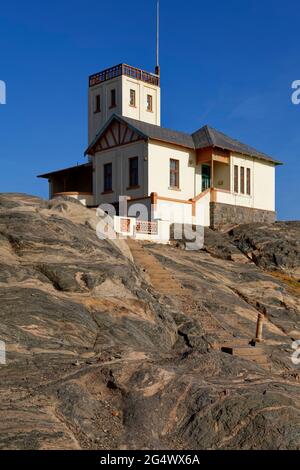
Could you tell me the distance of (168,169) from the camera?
3391cm

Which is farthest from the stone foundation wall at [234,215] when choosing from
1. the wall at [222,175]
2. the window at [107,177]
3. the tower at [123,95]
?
the tower at [123,95]

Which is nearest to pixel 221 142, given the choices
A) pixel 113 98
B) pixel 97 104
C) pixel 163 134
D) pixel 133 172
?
pixel 163 134

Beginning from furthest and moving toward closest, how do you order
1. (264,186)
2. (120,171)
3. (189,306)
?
(264,186), (120,171), (189,306)

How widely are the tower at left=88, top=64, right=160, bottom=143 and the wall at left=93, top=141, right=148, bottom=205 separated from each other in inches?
221

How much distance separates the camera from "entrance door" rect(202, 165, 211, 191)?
36406 mm

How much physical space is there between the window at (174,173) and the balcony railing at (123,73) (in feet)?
32.1

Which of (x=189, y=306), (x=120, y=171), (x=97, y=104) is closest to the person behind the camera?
(x=189, y=306)

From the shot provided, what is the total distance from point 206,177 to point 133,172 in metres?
5.15

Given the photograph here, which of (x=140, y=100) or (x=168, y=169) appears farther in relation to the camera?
(x=140, y=100)

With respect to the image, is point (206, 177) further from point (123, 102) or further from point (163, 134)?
point (123, 102)

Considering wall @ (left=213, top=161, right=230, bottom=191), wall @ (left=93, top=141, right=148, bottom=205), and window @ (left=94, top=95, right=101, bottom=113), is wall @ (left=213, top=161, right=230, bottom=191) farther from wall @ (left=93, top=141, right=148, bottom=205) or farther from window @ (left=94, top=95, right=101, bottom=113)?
window @ (left=94, top=95, right=101, bottom=113)

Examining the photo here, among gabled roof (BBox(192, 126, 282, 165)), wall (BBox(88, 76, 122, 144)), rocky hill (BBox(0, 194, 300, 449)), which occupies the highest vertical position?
wall (BBox(88, 76, 122, 144))

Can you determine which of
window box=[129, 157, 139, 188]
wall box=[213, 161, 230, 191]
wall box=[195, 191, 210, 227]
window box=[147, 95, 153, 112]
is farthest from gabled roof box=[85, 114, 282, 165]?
window box=[147, 95, 153, 112]
